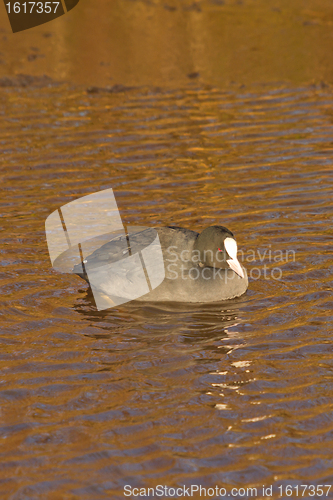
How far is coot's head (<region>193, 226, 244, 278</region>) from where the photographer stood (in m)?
6.18

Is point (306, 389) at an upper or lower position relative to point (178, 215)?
lower

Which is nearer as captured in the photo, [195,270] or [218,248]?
[218,248]

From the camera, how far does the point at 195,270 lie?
6.34m

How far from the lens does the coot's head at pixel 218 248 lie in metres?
6.18

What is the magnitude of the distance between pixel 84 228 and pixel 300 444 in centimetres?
459

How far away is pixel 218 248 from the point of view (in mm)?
6242

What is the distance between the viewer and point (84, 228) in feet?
26.7

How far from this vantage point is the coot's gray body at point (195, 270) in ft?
20.5

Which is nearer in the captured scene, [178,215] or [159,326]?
[159,326]

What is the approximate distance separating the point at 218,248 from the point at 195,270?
311 millimetres

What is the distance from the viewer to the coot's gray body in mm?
6238

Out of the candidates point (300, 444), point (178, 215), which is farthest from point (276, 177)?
point (300, 444)

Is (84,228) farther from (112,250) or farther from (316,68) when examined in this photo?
(316,68)

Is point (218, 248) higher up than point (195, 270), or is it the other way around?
point (218, 248)
